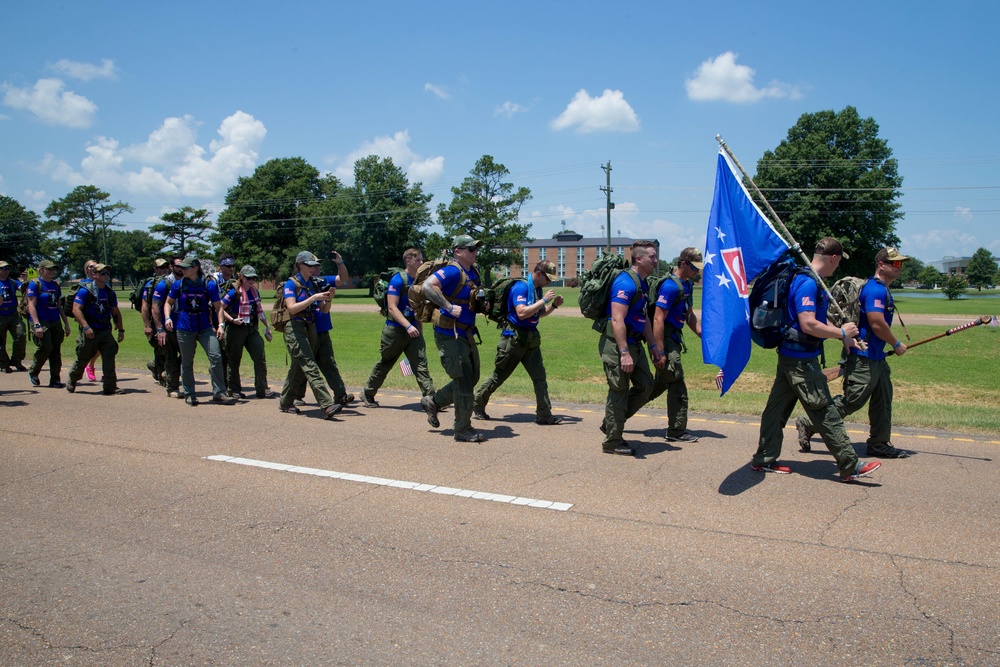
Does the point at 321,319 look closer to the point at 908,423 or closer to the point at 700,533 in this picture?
the point at 700,533

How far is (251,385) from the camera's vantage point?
41.0 feet

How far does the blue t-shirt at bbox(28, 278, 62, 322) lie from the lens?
1266 centimetres

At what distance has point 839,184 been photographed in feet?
190

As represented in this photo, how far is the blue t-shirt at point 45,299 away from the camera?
12.7 meters

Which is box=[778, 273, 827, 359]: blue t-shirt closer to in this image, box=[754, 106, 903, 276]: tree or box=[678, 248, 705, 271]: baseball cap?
box=[678, 248, 705, 271]: baseball cap

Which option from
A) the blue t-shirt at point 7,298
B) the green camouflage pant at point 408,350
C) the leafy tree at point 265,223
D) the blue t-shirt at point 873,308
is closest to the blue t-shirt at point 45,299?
the blue t-shirt at point 7,298

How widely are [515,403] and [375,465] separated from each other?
3.96m

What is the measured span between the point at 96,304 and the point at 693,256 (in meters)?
8.92

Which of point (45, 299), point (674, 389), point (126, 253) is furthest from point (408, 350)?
point (126, 253)

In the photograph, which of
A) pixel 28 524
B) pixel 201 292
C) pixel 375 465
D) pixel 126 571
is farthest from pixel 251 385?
pixel 126 571

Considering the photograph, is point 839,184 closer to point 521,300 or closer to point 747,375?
point 747,375

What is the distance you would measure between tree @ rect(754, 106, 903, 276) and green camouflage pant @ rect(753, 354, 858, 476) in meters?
54.0

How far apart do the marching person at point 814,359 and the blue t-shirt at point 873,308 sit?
0.73 m

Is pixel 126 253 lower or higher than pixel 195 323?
higher
